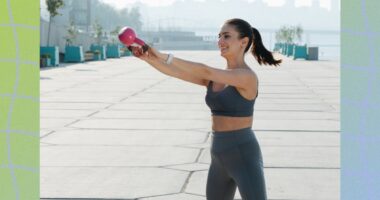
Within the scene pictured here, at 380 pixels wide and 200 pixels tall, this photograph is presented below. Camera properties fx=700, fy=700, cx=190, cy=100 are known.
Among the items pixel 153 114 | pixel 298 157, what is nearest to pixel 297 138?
pixel 298 157

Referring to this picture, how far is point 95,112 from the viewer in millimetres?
16484

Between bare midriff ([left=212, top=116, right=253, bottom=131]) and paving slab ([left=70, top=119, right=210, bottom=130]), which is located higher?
bare midriff ([left=212, top=116, right=253, bottom=131])

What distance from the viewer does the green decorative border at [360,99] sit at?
458 cm

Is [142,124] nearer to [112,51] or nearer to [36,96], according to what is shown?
[36,96]

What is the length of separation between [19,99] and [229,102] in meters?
1.36

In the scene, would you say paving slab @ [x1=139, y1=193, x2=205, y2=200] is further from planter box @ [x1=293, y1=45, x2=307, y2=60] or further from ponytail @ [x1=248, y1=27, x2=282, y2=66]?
planter box @ [x1=293, y1=45, x2=307, y2=60]

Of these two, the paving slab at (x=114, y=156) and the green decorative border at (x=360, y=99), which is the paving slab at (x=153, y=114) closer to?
the paving slab at (x=114, y=156)

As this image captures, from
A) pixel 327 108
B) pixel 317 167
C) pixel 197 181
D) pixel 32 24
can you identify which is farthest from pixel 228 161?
pixel 327 108

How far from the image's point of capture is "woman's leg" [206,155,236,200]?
464 cm

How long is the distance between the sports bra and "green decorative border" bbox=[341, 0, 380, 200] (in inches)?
26.8

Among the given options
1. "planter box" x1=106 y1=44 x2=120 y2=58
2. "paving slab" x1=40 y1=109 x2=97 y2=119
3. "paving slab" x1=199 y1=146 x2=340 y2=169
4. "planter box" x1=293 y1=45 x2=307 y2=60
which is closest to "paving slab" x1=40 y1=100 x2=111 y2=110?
"paving slab" x1=40 y1=109 x2=97 y2=119

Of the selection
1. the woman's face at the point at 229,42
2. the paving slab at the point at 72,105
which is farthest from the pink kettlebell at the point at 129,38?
the paving slab at the point at 72,105

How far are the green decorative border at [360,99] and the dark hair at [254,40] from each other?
1.62ft

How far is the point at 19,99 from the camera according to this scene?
4.55 m
